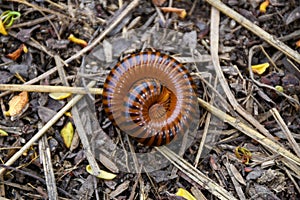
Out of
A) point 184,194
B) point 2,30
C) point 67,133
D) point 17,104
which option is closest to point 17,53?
point 2,30

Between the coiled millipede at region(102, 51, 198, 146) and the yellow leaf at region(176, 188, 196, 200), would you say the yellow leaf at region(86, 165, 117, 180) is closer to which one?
the coiled millipede at region(102, 51, 198, 146)

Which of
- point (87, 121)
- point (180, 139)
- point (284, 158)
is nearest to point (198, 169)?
point (180, 139)

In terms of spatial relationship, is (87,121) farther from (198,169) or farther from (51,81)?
(198,169)

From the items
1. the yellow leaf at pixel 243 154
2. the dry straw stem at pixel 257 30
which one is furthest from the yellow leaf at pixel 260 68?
the yellow leaf at pixel 243 154

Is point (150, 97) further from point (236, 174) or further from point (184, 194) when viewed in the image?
point (236, 174)

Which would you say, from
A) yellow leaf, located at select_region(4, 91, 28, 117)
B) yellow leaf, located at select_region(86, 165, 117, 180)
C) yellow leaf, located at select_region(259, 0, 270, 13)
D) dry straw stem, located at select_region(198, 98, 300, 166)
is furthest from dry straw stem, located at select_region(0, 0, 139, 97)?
yellow leaf, located at select_region(259, 0, 270, 13)
